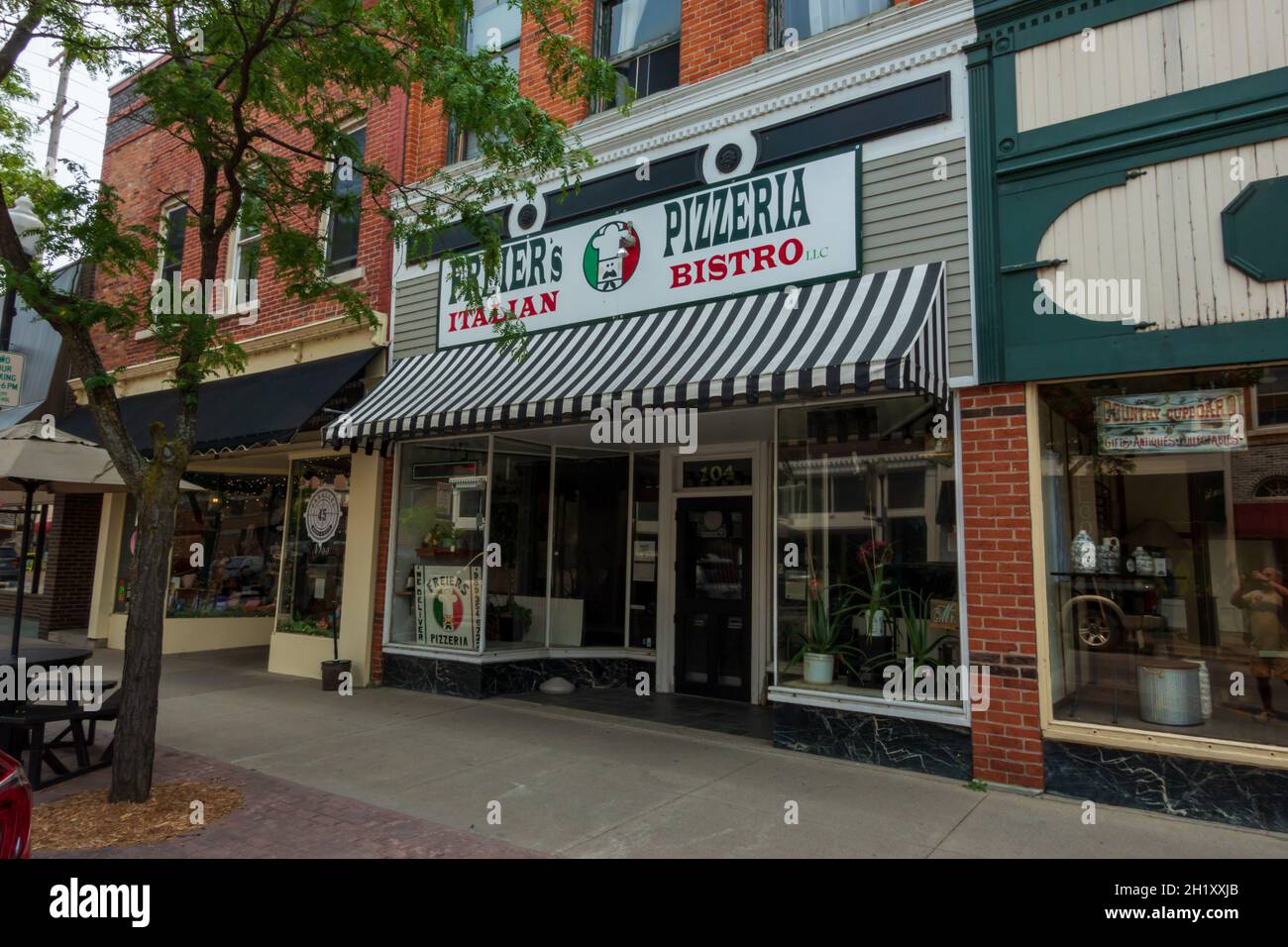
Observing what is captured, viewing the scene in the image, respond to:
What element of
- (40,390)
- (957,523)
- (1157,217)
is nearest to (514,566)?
(957,523)

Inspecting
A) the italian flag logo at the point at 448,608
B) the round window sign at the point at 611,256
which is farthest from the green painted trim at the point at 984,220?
the italian flag logo at the point at 448,608

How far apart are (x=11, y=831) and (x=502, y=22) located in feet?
34.3

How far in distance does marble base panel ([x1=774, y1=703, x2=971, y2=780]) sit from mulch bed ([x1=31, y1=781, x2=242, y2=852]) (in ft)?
14.3

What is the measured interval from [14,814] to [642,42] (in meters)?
9.07

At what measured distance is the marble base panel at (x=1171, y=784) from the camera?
5.05 m

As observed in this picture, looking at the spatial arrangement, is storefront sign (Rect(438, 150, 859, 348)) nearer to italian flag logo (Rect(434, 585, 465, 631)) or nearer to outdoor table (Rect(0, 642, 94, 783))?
italian flag logo (Rect(434, 585, 465, 631))

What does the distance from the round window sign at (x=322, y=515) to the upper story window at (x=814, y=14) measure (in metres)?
7.82

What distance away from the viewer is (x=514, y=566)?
10016 mm

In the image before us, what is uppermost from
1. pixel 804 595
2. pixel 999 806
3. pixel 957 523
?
pixel 957 523

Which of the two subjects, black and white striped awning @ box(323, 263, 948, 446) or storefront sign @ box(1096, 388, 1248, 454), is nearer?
storefront sign @ box(1096, 388, 1248, 454)

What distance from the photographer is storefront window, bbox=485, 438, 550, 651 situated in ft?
32.0

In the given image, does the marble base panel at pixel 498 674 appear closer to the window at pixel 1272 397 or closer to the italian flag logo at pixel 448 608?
the italian flag logo at pixel 448 608

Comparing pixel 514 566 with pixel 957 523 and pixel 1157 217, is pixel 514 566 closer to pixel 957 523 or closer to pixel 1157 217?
pixel 957 523

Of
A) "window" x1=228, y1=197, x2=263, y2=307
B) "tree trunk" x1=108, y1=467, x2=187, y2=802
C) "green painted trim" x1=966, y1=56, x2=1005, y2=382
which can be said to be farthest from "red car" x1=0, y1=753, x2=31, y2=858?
"window" x1=228, y1=197, x2=263, y2=307
